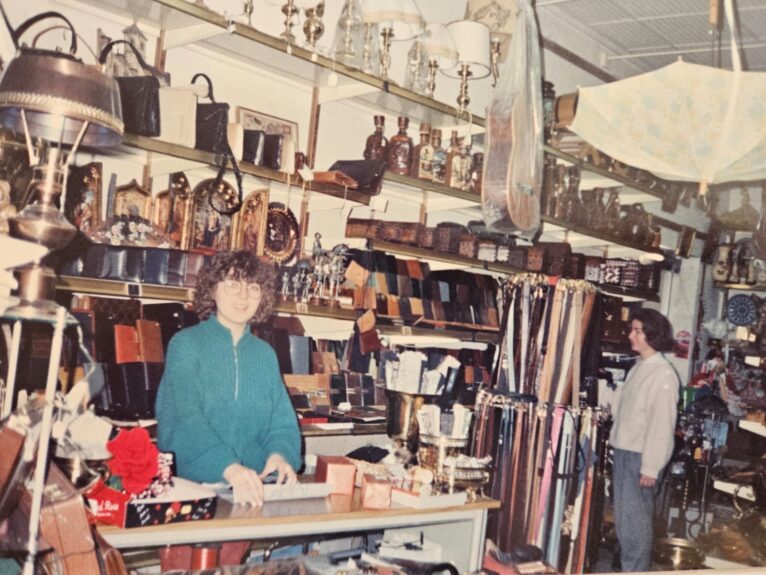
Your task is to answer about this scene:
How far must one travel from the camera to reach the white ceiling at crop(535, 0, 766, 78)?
5332mm

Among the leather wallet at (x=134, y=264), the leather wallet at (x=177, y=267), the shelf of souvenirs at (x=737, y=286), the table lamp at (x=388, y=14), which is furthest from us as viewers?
the shelf of souvenirs at (x=737, y=286)

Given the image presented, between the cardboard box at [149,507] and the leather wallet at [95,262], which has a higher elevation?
the leather wallet at [95,262]

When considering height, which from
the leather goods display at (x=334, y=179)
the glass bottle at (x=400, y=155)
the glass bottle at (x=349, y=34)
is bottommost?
the leather goods display at (x=334, y=179)

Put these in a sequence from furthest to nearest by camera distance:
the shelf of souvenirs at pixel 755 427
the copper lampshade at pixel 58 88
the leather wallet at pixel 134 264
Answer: the shelf of souvenirs at pixel 755 427 < the leather wallet at pixel 134 264 < the copper lampshade at pixel 58 88

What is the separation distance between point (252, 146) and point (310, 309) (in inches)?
28.8

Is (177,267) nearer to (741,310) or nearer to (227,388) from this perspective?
(227,388)

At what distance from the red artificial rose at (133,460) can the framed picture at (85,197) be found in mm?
1106

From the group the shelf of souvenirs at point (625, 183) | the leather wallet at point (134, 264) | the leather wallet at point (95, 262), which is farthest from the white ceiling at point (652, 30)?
the leather wallet at point (95, 262)

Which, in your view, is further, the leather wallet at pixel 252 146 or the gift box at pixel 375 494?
the leather wallet at pixel 252 146

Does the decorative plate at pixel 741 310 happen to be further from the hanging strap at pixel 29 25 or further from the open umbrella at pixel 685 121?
the hanging strap at pixel 29 25

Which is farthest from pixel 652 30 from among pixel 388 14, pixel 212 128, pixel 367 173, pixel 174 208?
pixel 174 208

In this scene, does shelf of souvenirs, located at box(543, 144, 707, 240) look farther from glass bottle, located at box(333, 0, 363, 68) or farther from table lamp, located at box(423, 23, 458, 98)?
glass bottle, located at box(333, 0, 363, 68)

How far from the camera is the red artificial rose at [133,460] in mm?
1925

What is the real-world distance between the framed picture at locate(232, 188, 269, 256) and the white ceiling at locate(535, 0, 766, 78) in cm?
279
